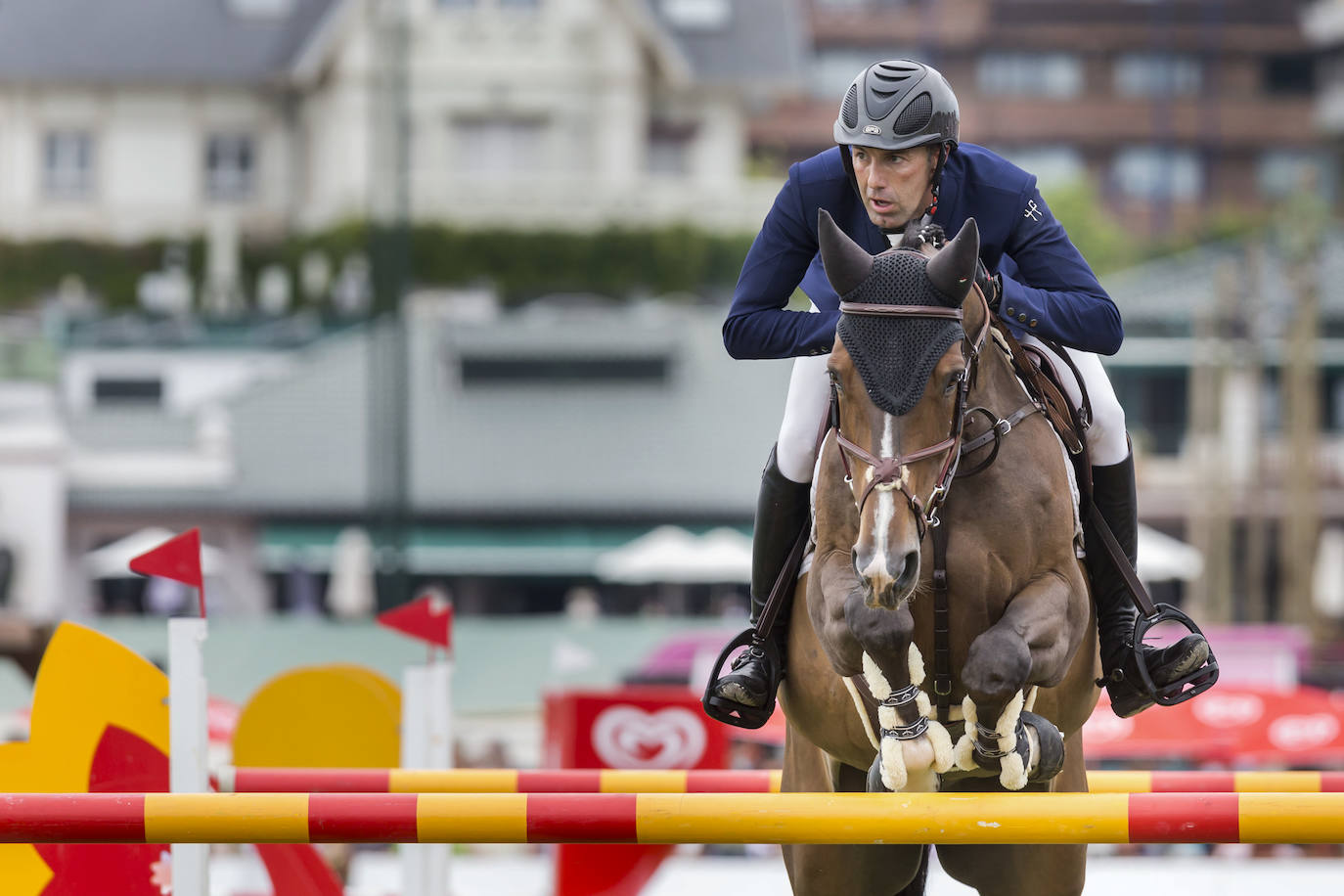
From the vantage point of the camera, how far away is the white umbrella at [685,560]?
24984mm

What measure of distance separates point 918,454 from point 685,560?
2198cm

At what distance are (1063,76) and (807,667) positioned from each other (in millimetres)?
51599

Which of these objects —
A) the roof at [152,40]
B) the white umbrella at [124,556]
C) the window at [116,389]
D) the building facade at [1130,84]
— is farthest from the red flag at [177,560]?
the building facade at [1130,84]

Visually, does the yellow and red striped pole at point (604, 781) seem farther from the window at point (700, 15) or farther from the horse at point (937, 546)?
the window at point (700, 15)

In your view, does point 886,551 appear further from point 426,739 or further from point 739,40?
point 739,40

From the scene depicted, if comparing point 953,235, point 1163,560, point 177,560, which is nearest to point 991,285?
point 953,235

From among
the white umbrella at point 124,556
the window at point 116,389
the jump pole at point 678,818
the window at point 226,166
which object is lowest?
A: the white umbrella at point 124,556

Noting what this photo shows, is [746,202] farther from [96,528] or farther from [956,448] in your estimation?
[956,448]

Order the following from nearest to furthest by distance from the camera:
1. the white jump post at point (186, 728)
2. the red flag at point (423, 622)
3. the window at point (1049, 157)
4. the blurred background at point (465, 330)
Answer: the white jump post at point (186, 728)
the red flag at point (423, 622)
the blurred background at point (465, 330)
the window at point (1049, 157)

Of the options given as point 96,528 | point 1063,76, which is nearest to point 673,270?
point 96,528

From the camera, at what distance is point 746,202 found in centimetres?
3759

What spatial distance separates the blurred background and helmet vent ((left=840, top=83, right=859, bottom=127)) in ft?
47.2

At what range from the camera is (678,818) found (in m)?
3.53

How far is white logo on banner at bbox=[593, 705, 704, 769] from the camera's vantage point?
8312 millimetres
